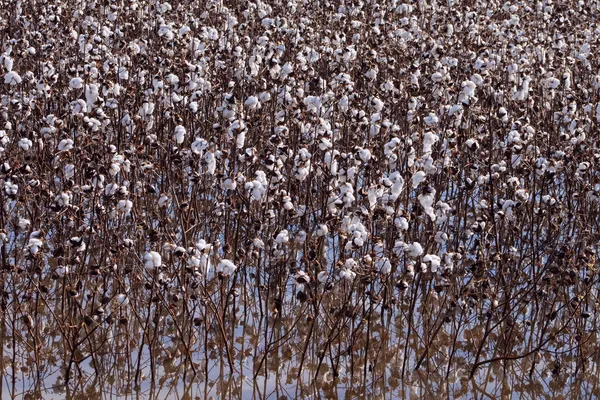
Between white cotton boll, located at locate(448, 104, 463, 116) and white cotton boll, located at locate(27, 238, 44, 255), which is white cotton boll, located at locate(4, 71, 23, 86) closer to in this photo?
white cotton boll, located at locate(27, 238, 44, 255)

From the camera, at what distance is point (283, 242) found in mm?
6641

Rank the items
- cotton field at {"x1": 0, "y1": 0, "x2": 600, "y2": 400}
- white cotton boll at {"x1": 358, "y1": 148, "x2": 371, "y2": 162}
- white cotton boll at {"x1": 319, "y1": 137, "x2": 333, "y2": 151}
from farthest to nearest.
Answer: white cotton boll at {"x1": 319, "y1": 137, "x2": 333, "y2": 151} → white cotton boll at {"x1": 358, "y1": 148, "x2": 371, "y2": 162} → cotton field at {"x1": 0, "y1": 0, "x2": 600, "y2": 400}

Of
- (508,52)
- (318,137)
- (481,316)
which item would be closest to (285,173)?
(318,137)

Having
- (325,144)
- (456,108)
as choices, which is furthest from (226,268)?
(456,108)

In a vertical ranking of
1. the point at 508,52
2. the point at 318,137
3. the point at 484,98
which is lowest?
the point at 318,137

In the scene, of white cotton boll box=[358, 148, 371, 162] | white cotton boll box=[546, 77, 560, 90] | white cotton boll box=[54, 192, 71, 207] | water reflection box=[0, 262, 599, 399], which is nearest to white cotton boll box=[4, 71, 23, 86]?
water reflection box=[0, 262, 599, 399]

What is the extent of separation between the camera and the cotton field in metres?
5.79

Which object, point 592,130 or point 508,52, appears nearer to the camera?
point 592,130

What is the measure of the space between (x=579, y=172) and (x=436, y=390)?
99.0 inches

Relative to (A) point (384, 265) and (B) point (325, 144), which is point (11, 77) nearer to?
(B) point (325, 144)

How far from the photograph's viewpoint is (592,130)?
8.88 m

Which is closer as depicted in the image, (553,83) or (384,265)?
(384,265)

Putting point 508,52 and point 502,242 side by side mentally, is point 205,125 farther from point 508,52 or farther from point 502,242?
point 508,52

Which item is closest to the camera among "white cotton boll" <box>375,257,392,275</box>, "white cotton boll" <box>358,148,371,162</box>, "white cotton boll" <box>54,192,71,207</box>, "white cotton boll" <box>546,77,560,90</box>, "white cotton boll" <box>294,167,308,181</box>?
"white cotton boll" <box>375,257,392,275</box>
